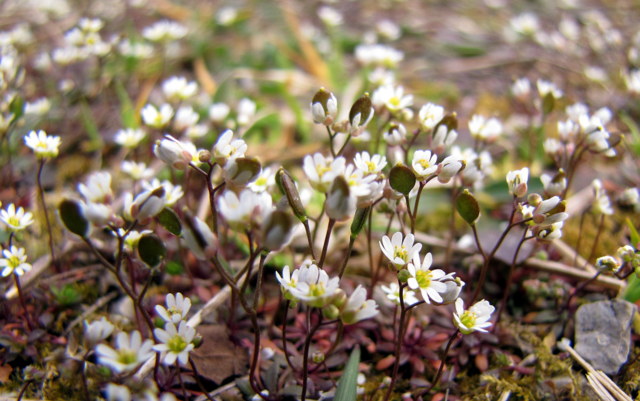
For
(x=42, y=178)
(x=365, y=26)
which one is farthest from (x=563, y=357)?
(x=365, y=26)

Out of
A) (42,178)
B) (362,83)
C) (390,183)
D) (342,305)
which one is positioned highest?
(390,183)

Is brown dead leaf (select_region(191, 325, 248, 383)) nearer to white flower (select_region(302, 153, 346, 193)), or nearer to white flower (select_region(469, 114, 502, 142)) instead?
white flower (select_region(302, 153, 346, 193))

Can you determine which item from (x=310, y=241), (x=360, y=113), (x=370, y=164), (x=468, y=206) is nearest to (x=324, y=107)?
(x=360, y=113)

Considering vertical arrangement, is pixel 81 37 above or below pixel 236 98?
above

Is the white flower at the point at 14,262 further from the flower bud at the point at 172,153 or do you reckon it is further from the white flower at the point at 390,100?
the white flower at the point at 390,100

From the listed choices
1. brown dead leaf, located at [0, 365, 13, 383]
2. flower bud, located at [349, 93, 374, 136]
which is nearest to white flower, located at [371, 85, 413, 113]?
flower bud, located at [349, 93, 374, 136]

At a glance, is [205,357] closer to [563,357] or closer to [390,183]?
[390,183]

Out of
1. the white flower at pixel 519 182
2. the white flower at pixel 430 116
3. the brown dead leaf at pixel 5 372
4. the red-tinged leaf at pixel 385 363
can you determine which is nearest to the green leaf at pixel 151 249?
the brown dead leaf at pixel 5 372
